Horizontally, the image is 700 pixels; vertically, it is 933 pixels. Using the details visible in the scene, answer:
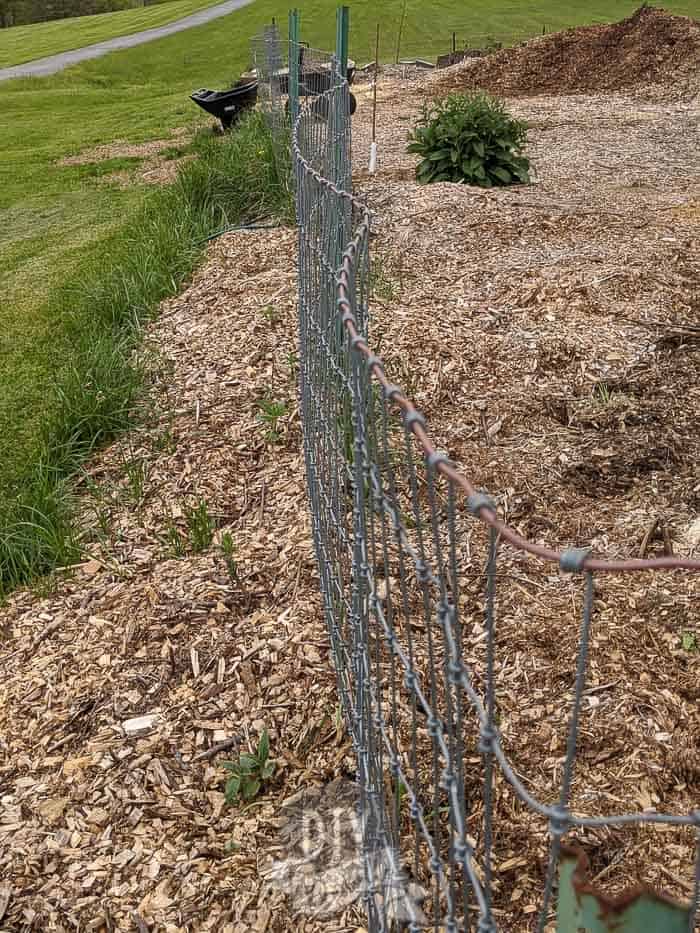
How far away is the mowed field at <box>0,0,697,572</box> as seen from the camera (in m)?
5.83

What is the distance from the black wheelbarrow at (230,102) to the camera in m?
10.9

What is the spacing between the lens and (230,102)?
36.1 feet

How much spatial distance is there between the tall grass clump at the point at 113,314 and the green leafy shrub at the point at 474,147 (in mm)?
1392

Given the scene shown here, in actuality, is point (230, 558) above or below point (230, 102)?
below

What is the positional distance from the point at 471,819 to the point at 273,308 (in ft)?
12.0

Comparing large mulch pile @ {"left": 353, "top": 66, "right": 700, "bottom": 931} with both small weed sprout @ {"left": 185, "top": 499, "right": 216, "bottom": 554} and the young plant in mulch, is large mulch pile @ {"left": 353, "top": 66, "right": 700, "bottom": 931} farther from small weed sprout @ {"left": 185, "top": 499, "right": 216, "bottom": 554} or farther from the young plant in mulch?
small weed sprout @ {"left": 185, "top": 499, "right": 216, "bottom": 554}

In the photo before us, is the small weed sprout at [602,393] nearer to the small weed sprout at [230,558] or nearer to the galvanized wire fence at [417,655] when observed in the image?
the galvanized wire fence at [417,655]

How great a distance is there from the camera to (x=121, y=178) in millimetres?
10680

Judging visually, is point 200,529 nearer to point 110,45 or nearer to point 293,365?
point 293,365

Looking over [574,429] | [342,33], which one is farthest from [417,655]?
[342,33]

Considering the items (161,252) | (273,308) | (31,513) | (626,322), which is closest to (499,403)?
(626,322)

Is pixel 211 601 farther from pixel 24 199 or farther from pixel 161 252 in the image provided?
pixel 24 199

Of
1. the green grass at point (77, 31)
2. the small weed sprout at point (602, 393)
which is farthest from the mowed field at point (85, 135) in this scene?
the small weed sprout at point (602, 393)

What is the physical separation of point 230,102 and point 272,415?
316 inches
